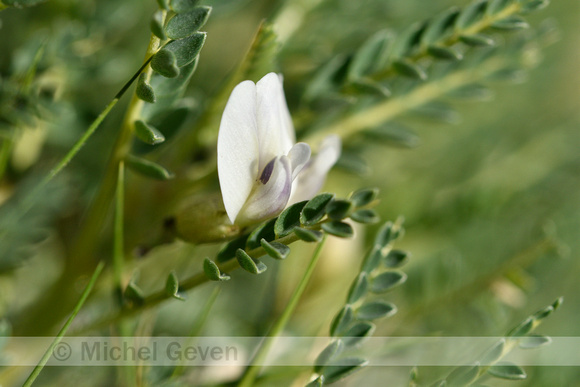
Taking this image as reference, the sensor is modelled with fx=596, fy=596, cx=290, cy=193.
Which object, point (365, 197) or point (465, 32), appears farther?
point (465, 32)

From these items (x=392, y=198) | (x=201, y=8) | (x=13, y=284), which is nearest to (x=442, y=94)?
(x=392, y=198)

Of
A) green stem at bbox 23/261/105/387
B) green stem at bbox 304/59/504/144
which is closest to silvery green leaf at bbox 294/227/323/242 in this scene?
green stem at bbox 23/261/105/387

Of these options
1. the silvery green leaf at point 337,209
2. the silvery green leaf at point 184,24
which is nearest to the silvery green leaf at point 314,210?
the silvery green leaf at point 337,209

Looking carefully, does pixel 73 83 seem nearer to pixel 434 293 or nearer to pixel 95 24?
pixel 95 24

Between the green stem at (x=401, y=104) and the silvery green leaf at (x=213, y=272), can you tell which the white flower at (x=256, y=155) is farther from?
the green stem at (x=401, y=104)

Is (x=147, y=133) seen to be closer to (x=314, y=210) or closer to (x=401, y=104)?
(x=314, y=210)

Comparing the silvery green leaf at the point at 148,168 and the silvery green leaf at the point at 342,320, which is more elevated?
the silvery green leaf at the point at 148,168

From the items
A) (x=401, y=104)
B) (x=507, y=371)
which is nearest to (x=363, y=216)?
(x=507, y=371)
